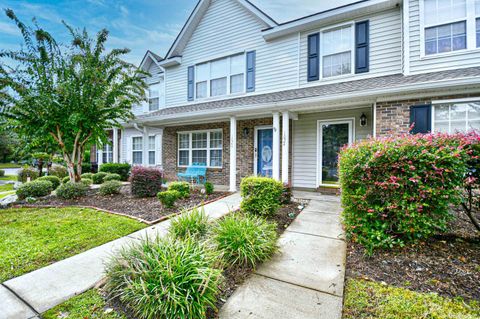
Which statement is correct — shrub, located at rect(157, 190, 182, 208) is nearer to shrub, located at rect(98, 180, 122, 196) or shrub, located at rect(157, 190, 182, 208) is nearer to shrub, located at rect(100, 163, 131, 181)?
shrub, located at rect(98, 180, 122, 196)

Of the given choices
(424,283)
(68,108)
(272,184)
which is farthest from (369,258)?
(68,108)

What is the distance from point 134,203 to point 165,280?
472cm

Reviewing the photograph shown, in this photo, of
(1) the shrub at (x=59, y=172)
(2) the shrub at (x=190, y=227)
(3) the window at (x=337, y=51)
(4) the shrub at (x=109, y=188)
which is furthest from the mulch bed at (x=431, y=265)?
(1) the shrub at (x=59, y=172)

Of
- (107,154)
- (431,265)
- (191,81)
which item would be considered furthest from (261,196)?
(107,154)

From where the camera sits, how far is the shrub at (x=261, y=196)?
4734mm

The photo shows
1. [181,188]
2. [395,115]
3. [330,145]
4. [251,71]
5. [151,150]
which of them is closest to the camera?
[395,115]

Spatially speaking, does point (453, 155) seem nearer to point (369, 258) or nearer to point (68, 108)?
point (369, 258)

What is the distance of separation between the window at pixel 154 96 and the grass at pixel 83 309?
1144cm

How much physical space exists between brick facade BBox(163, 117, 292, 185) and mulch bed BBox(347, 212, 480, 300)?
6.02 meters

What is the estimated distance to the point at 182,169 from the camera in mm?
11031

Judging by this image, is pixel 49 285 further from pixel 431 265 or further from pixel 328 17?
pixel 328 17

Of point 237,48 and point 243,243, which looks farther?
point 237,48

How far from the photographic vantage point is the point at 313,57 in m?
8.06

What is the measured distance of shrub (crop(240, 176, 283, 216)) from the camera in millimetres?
4734
